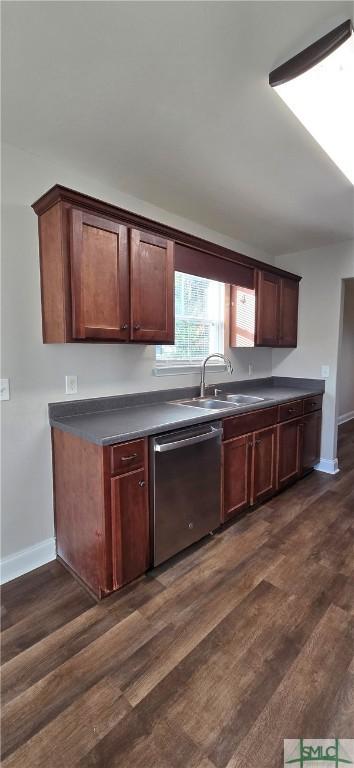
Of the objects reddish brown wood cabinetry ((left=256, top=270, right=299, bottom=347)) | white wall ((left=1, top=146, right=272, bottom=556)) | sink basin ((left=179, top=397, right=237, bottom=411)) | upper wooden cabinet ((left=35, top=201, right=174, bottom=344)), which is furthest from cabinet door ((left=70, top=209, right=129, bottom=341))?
reddish brown wood cabinetry ((left=256, top=270, right=299, bottom=347))

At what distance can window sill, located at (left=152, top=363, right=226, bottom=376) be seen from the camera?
264 cm

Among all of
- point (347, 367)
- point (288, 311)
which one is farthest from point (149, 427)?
point (347, 367)

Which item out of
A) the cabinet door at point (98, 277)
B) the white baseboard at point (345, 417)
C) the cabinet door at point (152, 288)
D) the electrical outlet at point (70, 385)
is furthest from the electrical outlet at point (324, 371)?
the electrical outlet at point (70, 385)

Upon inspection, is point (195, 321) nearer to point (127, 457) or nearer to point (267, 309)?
point (267, 309)

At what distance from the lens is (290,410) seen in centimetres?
303

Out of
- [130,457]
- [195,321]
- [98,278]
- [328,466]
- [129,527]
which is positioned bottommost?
[328,466]

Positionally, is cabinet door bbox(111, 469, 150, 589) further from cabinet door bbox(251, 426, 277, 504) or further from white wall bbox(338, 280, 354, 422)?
white wall bbox(338, 280, 354, 422)

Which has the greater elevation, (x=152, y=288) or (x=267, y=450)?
(x=152, y=288)

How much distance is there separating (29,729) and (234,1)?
256 cm

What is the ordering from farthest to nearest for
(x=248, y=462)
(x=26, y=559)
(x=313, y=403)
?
(x=313, y=403), (x=248, y=462), (x=26, y=559)

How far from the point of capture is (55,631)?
1.55 meters

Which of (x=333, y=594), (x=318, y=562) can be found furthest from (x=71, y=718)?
(x=318, y=562)

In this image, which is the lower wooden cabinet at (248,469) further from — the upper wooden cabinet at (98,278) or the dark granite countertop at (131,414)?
the upper wooden cabinet at (98,278)

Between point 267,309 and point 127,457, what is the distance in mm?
2265
